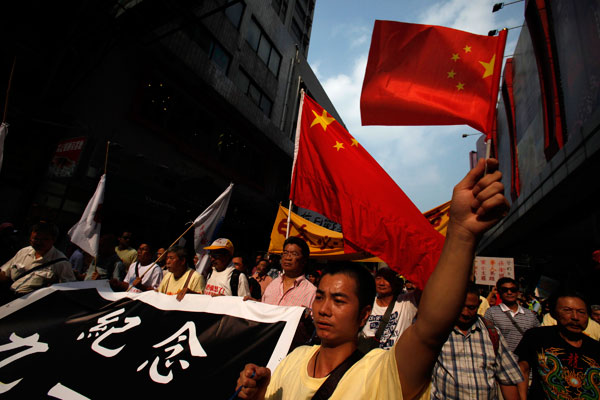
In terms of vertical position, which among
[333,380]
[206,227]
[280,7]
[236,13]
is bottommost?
[333,380]

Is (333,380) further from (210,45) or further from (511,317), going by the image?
(210,45)

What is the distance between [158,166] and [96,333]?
845 cm

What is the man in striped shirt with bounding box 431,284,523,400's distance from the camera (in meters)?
2.41

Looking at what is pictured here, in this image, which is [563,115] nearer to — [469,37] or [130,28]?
[469,37]

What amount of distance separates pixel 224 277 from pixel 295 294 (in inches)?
46.5

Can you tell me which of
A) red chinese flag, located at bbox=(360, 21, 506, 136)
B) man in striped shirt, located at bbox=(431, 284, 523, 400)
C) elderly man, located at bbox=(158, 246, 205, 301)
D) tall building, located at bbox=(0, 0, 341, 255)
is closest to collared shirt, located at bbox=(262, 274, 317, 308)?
elderly man, located at bbox=(158, 246, 205, 301)

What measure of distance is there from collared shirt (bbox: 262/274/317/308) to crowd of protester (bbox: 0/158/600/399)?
11mm

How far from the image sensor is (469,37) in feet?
9.27

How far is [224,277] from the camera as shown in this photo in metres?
3.73

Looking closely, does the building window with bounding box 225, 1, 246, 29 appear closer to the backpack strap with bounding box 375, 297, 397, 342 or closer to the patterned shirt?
the backpack strap with bounding box 375, 297, 397, 342

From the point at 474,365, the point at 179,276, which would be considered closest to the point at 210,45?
the point at 179,276

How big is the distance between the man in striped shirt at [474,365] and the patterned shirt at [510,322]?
218cm

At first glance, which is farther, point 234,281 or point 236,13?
point 236,13

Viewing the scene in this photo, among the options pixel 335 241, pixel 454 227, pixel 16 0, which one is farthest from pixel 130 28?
pixel 454 227
